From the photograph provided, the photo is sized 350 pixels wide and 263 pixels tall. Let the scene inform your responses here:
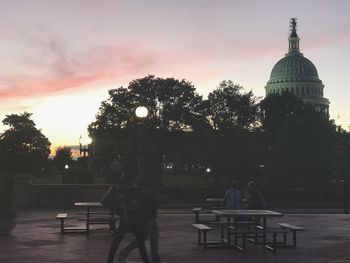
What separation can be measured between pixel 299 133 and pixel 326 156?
363 cm

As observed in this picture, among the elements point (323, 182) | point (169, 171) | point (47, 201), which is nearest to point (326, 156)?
point (323, 182)

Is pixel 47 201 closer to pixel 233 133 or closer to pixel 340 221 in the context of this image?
pixel 340 221

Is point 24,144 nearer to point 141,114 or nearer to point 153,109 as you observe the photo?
point 153,109

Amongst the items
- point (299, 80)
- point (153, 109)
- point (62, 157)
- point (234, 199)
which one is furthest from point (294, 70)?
point (234, 199)

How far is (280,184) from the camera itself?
49.4 metres

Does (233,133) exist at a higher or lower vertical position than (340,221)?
higher

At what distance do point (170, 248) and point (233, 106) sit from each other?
7659 cm

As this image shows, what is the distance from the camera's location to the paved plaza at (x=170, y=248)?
12.1 meters

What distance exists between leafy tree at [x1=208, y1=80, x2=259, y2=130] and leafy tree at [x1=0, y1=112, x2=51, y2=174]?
3591 cm

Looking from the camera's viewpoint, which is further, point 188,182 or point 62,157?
point 62,157

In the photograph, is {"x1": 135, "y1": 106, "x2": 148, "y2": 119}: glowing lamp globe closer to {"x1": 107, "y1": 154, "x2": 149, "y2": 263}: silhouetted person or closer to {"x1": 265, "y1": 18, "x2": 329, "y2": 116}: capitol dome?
{"x1": 107, "y1": 154, "x2": 149, "y2": 263}: silhouetted person

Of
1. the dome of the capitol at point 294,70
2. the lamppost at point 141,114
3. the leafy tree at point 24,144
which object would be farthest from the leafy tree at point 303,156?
the dome of the capitol at point 294,70

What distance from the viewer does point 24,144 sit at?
115 m

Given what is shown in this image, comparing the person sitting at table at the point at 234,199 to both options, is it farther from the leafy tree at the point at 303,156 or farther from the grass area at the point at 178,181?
the grass area at the point at 178,181
